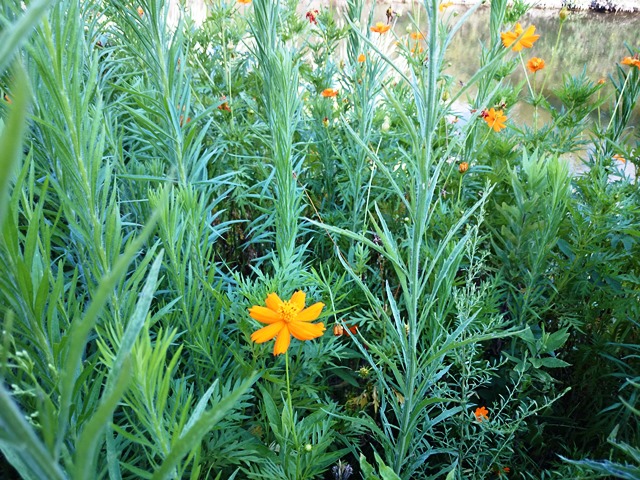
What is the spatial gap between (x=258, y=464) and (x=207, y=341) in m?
0.29

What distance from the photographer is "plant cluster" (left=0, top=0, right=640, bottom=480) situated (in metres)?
0.60

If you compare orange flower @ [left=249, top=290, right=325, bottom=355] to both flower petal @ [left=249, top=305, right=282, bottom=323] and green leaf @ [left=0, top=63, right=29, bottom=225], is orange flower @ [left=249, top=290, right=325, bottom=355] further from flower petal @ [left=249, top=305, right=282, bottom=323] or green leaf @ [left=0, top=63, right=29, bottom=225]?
green leaf @ [left=0, top=63, right=29, bottom=225]

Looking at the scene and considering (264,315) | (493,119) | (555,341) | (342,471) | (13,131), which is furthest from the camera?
(493,119)

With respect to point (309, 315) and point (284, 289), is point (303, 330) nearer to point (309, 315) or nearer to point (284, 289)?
point (309, 315)

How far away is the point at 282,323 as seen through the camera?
2.97 ft

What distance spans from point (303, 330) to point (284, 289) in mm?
201

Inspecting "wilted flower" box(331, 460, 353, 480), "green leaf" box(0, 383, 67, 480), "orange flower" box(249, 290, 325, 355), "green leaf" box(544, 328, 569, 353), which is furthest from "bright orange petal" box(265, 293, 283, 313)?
"green leaf" box(544, 328, 569, 353)

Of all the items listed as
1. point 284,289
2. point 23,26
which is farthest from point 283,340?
point 23,26

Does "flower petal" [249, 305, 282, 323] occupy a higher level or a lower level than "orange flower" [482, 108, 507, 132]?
higher

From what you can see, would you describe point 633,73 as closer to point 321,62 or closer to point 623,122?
point 623,122

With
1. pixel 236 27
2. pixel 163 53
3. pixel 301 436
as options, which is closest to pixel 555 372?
pixel 301 436

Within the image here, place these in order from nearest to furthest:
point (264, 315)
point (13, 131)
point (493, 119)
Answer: point (13, 131) < point (264, 315) < point (493, 119)

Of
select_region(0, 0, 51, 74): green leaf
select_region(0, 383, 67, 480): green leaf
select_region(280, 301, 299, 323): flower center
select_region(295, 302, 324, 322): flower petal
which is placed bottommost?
select_region(295, 302, 324, 322): flower petal

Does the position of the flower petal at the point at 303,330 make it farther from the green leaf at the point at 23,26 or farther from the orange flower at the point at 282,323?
the green leaf at the point at 23,26
